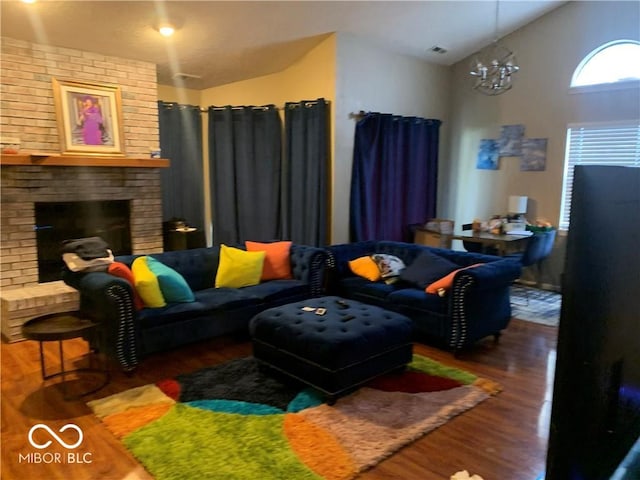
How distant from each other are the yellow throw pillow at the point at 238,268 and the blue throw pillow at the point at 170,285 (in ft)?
1.72

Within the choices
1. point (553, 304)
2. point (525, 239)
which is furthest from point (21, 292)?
point (553, 304)

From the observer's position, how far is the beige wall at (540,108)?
520cm

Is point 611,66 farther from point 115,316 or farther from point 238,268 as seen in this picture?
point 115,316

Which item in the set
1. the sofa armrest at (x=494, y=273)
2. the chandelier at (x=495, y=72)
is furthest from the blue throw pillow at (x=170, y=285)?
the chandelier at (x=495, y=72)

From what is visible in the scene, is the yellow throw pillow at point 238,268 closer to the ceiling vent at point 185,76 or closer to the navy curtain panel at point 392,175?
the navy curtain panel at point 392,175

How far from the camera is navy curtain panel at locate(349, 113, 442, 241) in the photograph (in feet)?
17.5

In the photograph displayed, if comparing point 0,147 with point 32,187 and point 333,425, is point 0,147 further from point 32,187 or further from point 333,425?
point 333,425

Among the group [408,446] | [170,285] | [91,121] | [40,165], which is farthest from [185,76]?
[408,446]

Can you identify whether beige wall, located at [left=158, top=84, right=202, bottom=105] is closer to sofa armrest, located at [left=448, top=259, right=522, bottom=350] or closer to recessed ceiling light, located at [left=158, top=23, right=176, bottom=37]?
recessed ceiling light, located at [left=158, top=23, right=176, bottom=37]

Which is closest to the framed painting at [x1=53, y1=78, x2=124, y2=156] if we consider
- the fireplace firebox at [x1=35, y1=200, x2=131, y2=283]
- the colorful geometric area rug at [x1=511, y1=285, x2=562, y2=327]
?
the fireplace firebox at [x1=35, y1=200, x2=131, y2=283]

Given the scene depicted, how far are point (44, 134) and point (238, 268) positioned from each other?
91.5 inches

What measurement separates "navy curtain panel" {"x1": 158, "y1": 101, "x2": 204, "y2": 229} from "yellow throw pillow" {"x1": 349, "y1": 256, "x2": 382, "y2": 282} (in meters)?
2.72

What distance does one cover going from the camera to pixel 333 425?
259 cm

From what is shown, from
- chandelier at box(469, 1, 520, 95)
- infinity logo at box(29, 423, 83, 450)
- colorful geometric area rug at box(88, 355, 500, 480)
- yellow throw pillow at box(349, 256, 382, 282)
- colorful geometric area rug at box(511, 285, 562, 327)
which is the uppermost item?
chandelier at box(469, 1, 520, 95)
